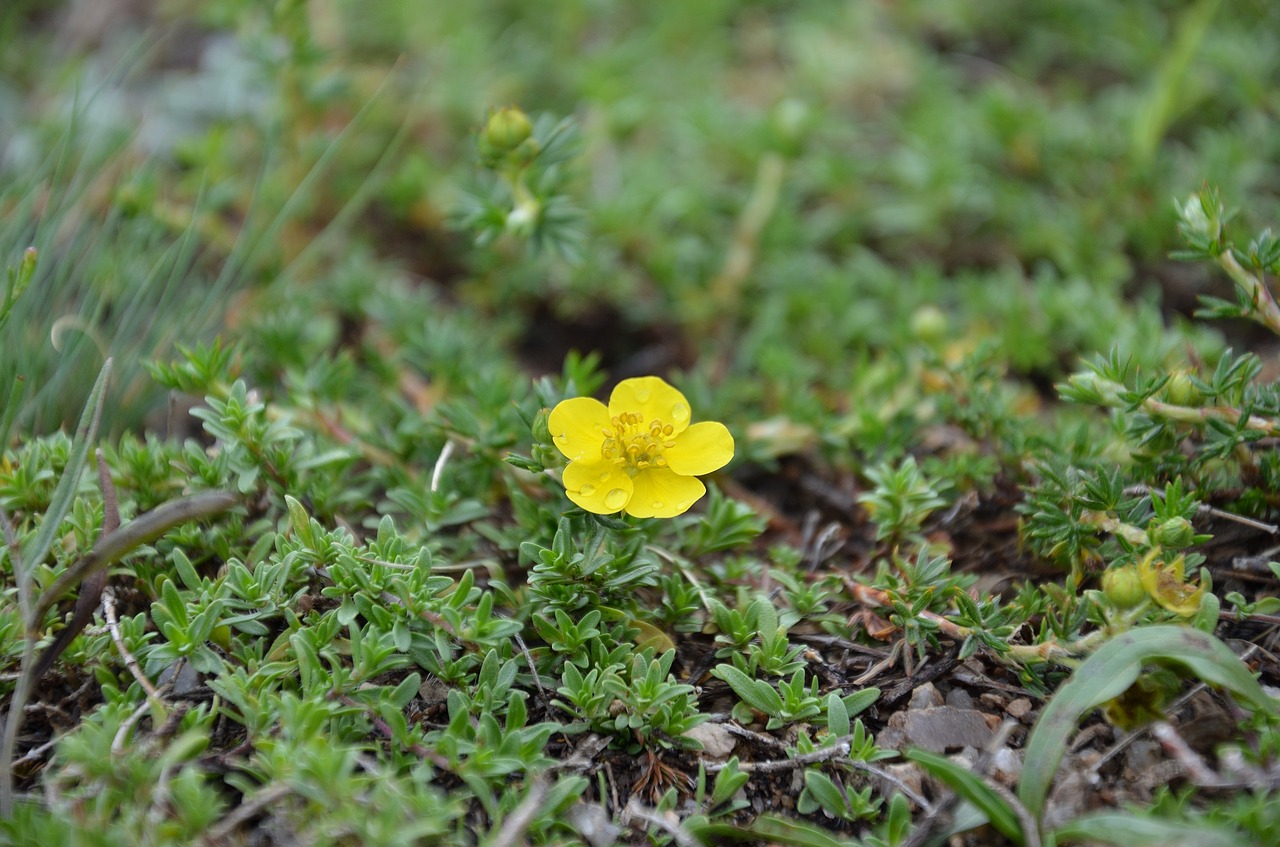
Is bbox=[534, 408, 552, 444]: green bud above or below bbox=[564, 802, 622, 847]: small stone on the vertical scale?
above

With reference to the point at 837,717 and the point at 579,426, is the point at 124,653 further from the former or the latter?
the point at 837,717

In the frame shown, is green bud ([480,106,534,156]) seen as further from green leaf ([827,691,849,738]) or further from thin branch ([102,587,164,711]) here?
green leaf ([827,691,849,738])

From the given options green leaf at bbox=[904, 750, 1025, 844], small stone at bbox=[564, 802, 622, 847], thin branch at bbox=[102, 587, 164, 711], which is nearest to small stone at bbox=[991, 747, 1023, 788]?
green leaf at bbox=[904, 750, 1025, 844]

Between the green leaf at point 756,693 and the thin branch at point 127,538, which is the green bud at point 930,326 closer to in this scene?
the green leaf at point 756,693

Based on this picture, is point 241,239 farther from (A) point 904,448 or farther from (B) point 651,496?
(A) point 904,448

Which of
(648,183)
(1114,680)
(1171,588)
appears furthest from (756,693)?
(648,183)

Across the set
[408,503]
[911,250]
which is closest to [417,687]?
[408,503]
